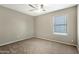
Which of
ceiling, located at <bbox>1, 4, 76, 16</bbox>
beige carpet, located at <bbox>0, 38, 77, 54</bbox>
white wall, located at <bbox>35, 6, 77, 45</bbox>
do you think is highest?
ceiling, located at <bbox>1, 4, 76, 16</bbox>

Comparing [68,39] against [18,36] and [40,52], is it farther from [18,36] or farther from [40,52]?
[18,36]

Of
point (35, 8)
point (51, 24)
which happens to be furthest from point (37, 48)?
point (35, 8)

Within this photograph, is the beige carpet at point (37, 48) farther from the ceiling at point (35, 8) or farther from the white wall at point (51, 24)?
the ceiling at point (35, 8)

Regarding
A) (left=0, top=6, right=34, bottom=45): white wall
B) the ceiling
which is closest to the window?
the ceiling

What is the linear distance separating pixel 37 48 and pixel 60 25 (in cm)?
66

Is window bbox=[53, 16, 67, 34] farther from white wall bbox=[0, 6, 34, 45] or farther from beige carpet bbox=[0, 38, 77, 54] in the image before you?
white wall bbox=[0, 6, 34, 45]

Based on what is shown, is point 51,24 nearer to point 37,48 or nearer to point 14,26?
point 37,48

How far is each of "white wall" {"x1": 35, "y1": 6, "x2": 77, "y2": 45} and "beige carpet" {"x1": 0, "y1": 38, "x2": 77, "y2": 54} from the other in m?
0.12

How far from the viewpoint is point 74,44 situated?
1.46 metres

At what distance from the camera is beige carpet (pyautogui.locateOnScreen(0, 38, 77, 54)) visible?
1523 mm

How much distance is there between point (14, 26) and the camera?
155cm

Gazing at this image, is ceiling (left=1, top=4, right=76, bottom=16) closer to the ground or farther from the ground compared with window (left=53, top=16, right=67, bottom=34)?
farther from the ground
